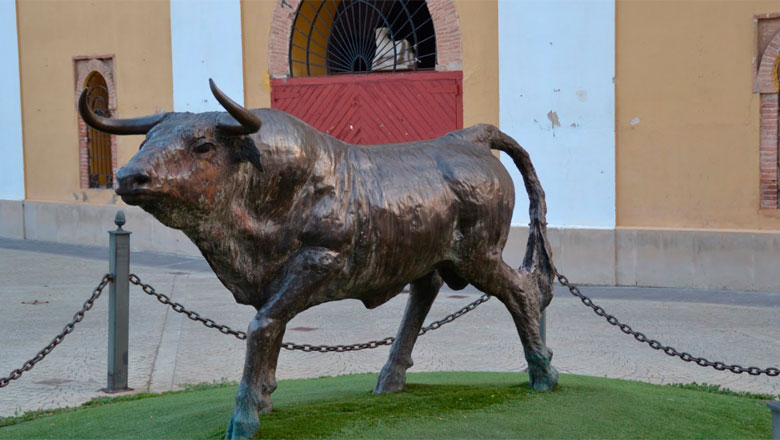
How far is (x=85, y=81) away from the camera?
595 inches

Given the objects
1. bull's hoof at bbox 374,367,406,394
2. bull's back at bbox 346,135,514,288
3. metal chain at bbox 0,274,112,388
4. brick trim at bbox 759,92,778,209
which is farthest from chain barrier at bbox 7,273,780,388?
brick trim at bbox 759,92,778,209

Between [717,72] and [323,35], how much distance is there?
5.35 m

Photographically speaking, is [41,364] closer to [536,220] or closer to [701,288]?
[536,220]

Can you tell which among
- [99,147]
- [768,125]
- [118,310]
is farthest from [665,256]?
[99,147]

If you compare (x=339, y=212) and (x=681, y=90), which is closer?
(x=339, y=212)

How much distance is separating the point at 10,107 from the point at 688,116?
11.5 metres

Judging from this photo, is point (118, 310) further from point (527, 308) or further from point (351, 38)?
point (351, 38)

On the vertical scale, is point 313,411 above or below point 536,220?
below

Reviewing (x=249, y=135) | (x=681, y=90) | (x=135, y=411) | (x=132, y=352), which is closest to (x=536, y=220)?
(x=249, y=135)

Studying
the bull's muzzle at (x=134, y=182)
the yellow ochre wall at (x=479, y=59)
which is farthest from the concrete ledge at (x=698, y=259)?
the bull's muzzle at (x=134, y=182)

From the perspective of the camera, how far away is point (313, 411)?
447 centimetres

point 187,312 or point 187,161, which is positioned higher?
point 187,161

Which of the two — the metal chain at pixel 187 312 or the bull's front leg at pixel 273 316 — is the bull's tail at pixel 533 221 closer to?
the bull's front leg at pixel 273 316

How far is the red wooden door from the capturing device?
1170 cm
